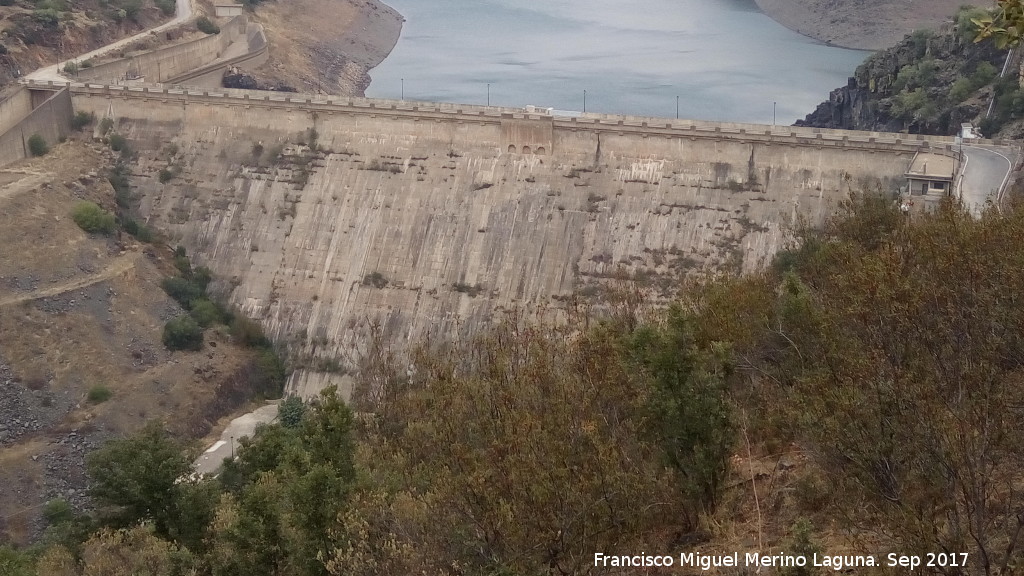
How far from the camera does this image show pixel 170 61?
60.9 metres

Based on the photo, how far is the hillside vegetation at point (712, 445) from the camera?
35.0 feet

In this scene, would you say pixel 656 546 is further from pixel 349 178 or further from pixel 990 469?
pixel 349 178

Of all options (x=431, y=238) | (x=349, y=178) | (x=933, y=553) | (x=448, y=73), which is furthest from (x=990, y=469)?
(x=448, y=73)

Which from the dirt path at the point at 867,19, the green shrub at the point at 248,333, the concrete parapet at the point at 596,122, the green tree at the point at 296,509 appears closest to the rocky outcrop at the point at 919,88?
the concrete parapet at the point at 596,122

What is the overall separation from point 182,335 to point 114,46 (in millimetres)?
28853

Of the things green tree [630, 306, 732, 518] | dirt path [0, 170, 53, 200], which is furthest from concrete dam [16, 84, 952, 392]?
green tree [630, 306, 732, 518]

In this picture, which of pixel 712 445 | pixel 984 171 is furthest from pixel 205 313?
pixel 712 445

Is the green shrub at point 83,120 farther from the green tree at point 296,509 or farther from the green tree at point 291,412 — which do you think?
the green tree at point 296,509

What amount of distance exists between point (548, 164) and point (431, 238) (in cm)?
477

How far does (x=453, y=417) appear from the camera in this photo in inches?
525

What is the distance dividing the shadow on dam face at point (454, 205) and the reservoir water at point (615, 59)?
3353 centimetres

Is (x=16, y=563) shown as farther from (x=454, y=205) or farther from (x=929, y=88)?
(x=929, y=88)

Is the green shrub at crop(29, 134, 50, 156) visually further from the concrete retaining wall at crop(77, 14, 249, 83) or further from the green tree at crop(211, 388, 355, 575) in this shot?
the green tree at crop(211, 388, 355, 575)

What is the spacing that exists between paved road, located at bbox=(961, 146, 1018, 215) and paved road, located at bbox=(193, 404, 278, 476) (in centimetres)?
2213
